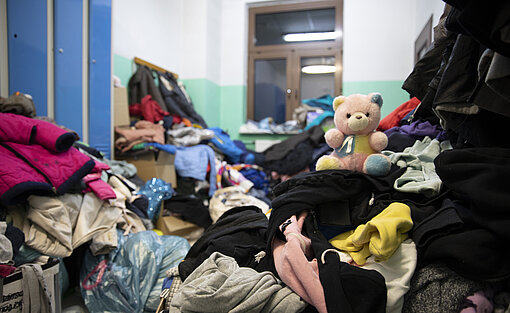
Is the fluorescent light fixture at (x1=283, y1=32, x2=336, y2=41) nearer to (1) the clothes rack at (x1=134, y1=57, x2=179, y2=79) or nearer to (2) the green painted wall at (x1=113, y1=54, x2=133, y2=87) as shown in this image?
(1) the clothes rack at (x1=134, y1=57, x2=179, y2=79)

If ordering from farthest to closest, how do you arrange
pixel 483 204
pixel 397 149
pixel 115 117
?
1. pixel 115 117
2. pixel 397 149
3. pixel 483 204

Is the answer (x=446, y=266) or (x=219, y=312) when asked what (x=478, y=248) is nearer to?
(x=446, y=266)

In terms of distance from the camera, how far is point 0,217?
4.43 ft

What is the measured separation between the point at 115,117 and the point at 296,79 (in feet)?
8.58

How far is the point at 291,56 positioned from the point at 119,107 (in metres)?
2.61

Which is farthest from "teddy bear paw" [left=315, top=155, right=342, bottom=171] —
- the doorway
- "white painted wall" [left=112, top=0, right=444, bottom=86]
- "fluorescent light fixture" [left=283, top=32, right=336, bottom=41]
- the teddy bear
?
"fluorescent light fixture" [left=283, top=32, right=336, bottom=41]

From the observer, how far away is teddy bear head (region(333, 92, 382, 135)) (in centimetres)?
97

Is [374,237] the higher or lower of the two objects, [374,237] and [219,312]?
the higher

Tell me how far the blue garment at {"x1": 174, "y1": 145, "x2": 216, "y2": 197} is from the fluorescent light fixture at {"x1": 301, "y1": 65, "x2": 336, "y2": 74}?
87.9 inches

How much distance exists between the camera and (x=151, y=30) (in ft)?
11.9

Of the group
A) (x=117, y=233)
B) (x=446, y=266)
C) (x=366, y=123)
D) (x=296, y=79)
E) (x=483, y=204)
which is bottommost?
(x=117, y=233)

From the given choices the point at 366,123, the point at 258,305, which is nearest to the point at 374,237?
the point at 258,305

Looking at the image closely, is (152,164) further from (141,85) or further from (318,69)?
(318,69)

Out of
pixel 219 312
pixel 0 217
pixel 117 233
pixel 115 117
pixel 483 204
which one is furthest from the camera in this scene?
pixel 115 117
